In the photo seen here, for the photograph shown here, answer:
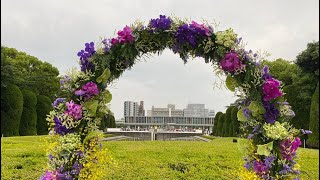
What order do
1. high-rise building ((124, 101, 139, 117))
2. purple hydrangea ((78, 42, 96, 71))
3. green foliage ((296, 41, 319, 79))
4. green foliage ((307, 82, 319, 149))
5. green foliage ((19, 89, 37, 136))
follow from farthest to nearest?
high-rise building ((124, 101, 139, 117))
green foliage ((19, 89, 37, 136))
green foliage ((296, 41, 319, 79))
green foliage ((307, 82, 319, 149))
purple hydrangea ((78, 42, 96, 71))

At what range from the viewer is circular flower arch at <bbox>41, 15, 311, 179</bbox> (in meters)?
4.13

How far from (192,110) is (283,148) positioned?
86.0 m

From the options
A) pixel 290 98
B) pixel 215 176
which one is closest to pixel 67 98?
pixel 215 176

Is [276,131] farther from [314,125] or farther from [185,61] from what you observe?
[314,125]

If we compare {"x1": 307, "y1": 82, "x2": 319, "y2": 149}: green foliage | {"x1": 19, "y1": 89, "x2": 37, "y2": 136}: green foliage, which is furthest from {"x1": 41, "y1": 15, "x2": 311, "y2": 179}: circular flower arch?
{"x1": 19, "y1": 89, "x2": 37, "y2": 136}: green foliage

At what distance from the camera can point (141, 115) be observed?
75062mm

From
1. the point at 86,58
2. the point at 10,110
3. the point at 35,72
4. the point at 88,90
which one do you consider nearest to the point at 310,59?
the point at 10,110

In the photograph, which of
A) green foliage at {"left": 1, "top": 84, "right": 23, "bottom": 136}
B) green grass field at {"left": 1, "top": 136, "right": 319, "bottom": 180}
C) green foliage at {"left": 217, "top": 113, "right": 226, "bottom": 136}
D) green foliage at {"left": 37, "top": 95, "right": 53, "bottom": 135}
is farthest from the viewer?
green foliage at {"left": 217, "top": 113, "right": 226, "bottom": 136}

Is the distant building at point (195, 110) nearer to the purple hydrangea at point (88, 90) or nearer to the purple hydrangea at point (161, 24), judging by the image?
the purple hydrangea at point (161, 24)

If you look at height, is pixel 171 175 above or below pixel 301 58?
below

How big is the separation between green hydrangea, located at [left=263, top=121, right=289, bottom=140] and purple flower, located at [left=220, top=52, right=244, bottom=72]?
2.33ft

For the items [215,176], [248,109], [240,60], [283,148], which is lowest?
[215,176]

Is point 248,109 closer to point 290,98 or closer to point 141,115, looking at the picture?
point 290,98

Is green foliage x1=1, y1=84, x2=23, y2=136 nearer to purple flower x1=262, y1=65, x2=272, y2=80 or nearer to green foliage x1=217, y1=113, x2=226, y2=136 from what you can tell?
green foliage x1=217, y1=113, x2=226, y2=136
